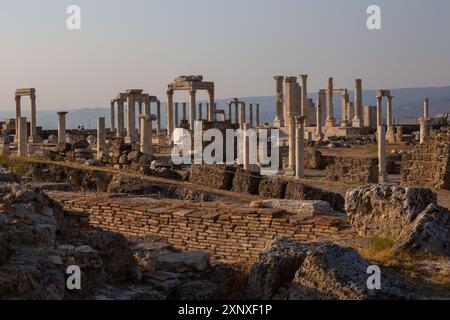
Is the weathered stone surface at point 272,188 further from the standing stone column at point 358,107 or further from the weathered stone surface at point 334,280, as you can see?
the standing stone column at point 358,107

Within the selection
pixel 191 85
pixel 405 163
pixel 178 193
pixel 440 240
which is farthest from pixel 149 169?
pixel 191 85

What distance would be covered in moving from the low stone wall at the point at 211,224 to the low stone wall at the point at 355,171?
14.2 meters

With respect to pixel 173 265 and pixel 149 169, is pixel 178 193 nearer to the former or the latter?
pixel 149 169

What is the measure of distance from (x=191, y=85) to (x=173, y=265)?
36225mm

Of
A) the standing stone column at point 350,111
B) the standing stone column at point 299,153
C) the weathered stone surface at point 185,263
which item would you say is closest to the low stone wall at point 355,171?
the standing stone column at point 299,153

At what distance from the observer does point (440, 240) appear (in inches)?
287

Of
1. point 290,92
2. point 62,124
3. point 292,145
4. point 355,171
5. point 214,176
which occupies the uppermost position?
point 290,92

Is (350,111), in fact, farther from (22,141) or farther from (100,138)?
(22,141)

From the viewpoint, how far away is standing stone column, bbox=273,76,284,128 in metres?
53.1

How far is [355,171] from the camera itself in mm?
25109

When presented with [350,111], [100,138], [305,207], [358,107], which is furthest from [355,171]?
[350,111]

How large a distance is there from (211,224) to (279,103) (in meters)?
45.0

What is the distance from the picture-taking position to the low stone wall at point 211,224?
9.52 metres

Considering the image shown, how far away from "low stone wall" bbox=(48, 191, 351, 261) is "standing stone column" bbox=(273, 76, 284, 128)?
135 feet
